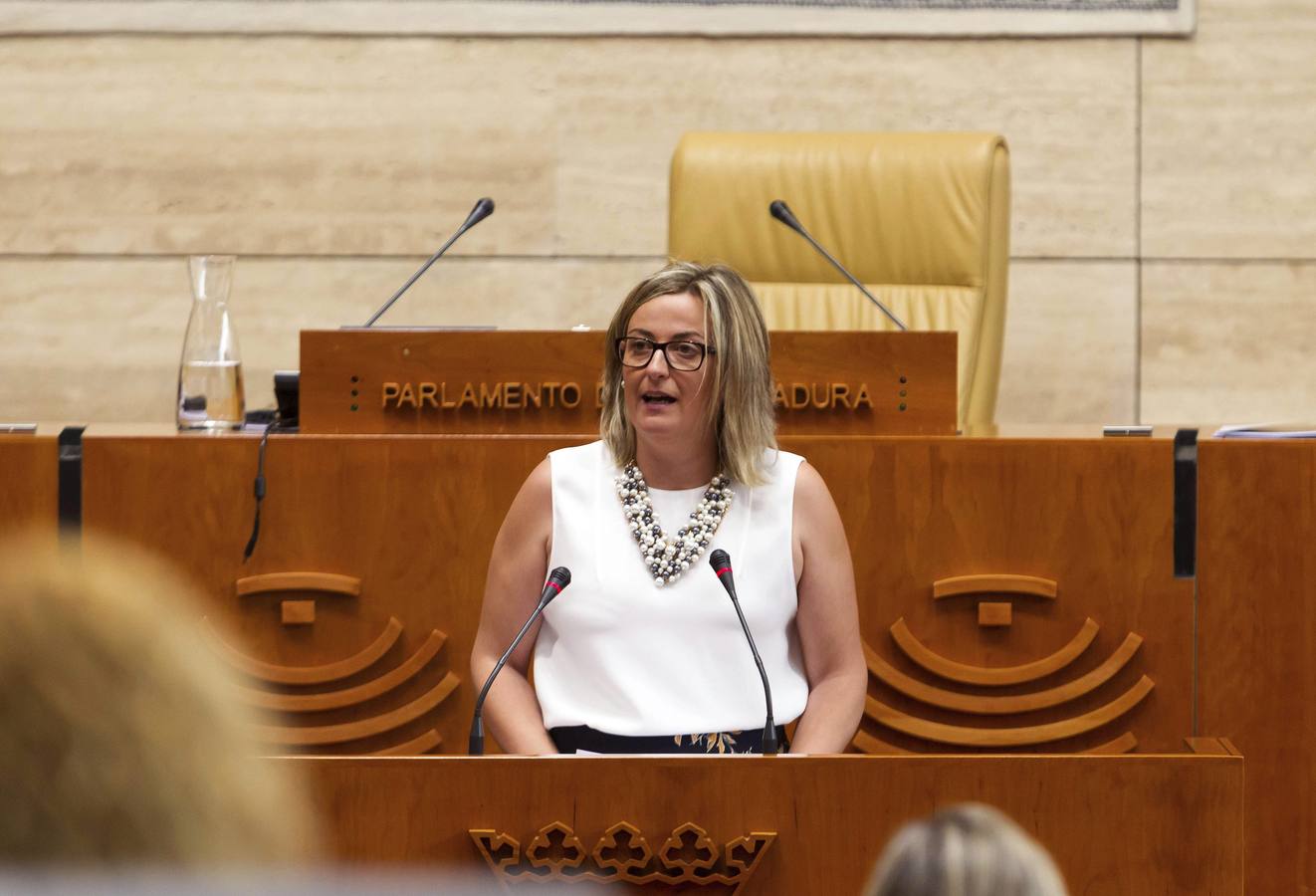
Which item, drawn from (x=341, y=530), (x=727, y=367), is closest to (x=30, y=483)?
(x=341, y=530)

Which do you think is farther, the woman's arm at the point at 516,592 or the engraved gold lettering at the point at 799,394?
the engraved gold lettering at the point at 799,394

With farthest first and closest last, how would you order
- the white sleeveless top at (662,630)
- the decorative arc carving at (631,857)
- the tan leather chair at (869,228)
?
the tan leather chair at (869,228) < the white sleeveless top at (662,630) < the decorative arc carving at (631,857)

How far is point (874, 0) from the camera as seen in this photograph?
4.77 meters

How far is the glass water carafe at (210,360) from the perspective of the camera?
294 centimetres

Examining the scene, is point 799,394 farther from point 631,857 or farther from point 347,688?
point 631,857

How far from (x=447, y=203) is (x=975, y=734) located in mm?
2705

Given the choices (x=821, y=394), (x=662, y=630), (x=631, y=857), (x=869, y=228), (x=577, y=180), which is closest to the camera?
(x=631, y=857)

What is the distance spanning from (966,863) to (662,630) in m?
1.44

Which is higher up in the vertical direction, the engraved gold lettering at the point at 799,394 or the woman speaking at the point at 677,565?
the engraved gold lettering at the point at 799,394

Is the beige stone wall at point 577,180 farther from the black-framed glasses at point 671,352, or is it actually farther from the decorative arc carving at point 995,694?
the black-framed glasses at point 671,352

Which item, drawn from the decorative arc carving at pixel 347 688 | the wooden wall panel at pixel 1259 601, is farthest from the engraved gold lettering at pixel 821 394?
the decorative arc carving at pixel 347 688

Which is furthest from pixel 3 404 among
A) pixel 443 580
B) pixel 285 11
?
pixel 443 580

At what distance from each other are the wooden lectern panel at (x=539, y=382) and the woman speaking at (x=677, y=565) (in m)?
0.41

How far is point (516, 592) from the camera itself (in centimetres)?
227
